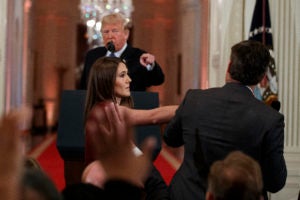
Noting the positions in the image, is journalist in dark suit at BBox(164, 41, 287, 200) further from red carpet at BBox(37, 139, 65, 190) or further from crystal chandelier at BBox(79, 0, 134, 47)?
crystal chandelier at BBox(79, 0, 134, 47)

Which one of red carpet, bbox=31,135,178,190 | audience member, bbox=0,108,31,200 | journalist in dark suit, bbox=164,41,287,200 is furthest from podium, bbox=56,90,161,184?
red carpet, bbox=31,135,178,190

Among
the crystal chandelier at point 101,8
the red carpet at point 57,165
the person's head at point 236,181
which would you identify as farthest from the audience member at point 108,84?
the crystal chandelier at point 101,8

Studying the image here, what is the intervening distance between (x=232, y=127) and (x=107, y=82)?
780 mm

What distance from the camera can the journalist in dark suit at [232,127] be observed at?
2844 millimetres

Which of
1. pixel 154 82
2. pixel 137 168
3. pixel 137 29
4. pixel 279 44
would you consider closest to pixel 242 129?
pixel 137 168

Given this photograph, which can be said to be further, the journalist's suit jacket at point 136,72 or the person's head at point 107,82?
the journalist's suit jacket at point 136,72

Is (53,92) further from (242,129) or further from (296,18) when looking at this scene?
(242,129)

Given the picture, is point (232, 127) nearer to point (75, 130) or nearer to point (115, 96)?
point (115, 96)

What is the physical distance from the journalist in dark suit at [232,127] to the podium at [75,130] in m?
0.60

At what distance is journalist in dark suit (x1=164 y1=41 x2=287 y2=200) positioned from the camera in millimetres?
2844

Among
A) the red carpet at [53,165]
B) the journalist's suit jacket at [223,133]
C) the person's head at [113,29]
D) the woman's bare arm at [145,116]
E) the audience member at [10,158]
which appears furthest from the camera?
the red carpet at [53,165]

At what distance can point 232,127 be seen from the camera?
9.41 feet

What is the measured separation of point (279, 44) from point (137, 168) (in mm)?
5544

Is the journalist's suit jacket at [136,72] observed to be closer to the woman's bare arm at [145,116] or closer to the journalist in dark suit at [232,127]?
the journalist in dark suit at [232,127]
